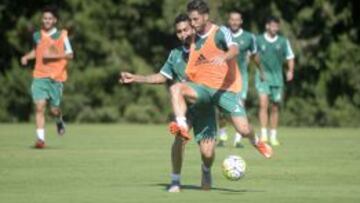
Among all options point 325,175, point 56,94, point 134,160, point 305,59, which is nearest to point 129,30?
point 305,59

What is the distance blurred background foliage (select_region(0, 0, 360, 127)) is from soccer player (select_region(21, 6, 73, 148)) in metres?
14.1

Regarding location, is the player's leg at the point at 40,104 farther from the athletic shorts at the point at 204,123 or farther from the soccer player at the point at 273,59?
the athletic shorts at the point at 204,123

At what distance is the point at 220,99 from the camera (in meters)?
13.5

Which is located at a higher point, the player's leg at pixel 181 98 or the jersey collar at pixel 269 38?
the jersey collar at pixel 269 38

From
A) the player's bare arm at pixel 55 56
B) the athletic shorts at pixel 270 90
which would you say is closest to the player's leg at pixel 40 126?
the player's bare arm at pixel 55 56

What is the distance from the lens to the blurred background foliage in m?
36.2

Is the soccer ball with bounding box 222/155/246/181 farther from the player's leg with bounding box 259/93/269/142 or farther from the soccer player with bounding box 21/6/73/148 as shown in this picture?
the player's leg with bounding box 259/93/269/142

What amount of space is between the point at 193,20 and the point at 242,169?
177cm

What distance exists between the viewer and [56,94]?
2159 cm

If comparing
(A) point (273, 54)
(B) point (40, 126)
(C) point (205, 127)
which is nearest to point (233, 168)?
(C) point (205, 127)

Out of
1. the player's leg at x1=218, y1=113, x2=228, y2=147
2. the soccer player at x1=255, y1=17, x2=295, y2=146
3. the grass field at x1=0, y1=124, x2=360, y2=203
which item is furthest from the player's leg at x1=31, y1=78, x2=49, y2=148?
the soccer player at x1=255, y1=17, x2=295, y2=146

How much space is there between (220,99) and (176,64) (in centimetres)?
85

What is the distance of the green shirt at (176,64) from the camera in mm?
13922

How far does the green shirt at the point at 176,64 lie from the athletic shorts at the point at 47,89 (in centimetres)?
756
